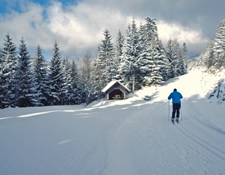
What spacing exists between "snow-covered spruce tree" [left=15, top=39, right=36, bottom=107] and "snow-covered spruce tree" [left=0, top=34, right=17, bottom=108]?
0.69 m

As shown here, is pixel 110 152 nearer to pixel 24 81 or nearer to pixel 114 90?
pixel 24 81

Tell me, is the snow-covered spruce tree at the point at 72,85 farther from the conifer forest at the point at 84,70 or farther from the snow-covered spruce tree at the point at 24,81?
the snow-covered spruce tree at the point at 24,81

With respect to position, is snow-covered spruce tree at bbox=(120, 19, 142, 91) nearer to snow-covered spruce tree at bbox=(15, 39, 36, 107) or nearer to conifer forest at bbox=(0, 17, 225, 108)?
conifer forest at bbox=(0, 17, 225, 108)

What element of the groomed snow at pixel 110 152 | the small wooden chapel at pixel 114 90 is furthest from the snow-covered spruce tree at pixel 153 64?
the groomed snow at pixel 110 152

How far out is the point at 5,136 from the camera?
5.91 meters

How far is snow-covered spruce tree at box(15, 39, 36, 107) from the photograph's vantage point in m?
26.2

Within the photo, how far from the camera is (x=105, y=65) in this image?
41.2 meters

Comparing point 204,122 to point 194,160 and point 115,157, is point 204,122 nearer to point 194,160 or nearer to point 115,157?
point 194,160

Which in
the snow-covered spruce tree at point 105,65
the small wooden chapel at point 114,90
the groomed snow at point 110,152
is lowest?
the groomed snow at point 110,152

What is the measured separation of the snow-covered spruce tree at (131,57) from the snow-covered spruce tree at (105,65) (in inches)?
188

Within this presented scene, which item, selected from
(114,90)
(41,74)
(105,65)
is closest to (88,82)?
(105,65)

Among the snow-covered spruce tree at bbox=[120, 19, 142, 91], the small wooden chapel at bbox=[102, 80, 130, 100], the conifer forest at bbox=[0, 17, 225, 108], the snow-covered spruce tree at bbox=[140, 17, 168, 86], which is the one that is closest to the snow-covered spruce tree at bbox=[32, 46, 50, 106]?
the conifer forest at bbox=[0, 17, 225, 108]

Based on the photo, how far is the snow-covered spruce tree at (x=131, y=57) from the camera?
33.2 metres

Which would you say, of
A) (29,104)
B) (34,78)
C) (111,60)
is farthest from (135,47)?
(29,104)
